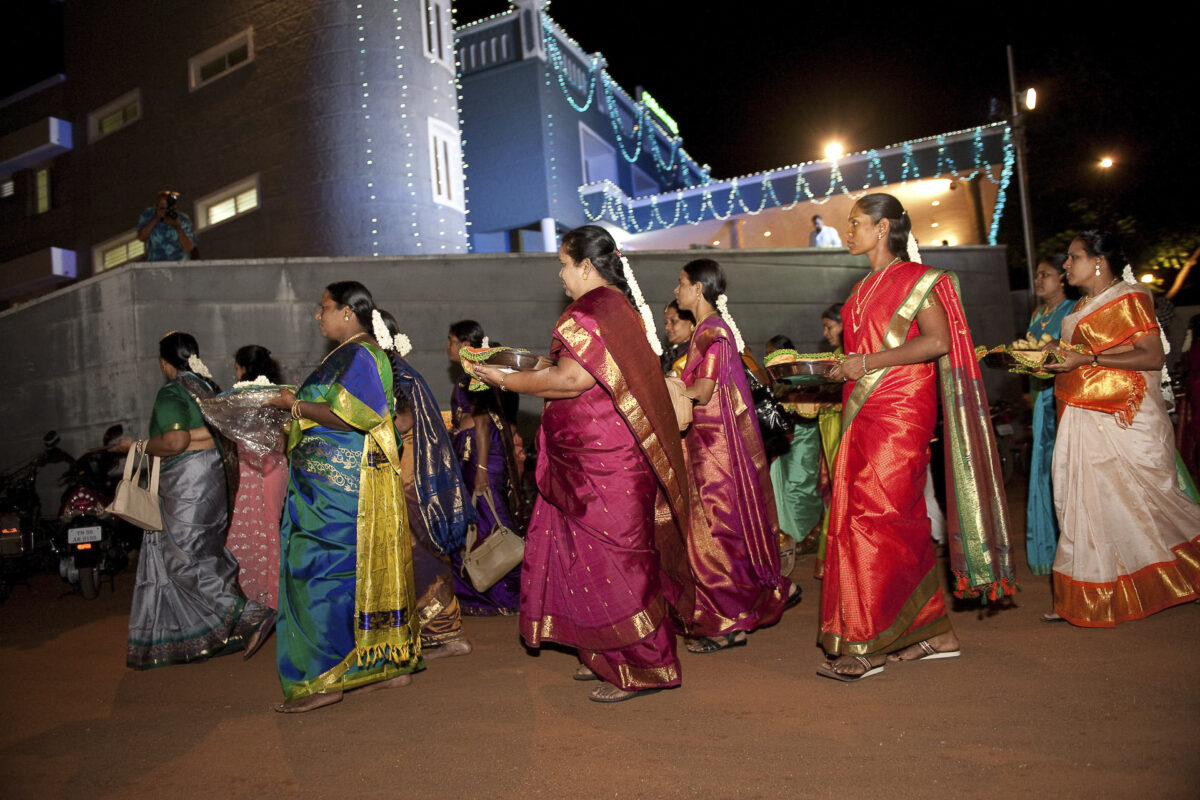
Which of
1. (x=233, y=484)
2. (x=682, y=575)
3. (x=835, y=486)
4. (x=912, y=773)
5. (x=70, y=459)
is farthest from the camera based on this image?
(x=70, y=459)

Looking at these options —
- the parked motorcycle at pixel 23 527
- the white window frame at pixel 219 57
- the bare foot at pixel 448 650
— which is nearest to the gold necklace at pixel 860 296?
the bare foot at pixel 448 650

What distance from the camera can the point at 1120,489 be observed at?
406 centimetres

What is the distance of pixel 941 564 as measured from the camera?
237 inches

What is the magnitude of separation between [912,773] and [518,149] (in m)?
15.2

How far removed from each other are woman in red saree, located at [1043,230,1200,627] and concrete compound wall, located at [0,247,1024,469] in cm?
546

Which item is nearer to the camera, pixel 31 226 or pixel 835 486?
pixel 835 486

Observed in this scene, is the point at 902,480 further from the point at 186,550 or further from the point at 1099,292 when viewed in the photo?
the point at 186,550

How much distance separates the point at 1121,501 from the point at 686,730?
2.49 meters

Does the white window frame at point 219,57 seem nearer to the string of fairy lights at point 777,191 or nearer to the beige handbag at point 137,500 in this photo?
the string of fairy lights at point 777,191

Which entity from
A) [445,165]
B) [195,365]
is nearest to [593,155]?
[445,165]

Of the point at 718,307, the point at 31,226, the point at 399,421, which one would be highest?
the point at 31,226

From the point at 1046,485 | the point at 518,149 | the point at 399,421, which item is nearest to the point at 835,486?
the point at 1046,485

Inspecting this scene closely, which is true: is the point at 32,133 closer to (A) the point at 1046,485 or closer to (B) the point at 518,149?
(B) the point at 518,149

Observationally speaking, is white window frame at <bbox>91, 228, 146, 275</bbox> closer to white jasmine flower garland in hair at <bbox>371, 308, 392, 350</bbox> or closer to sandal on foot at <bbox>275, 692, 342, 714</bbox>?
white jasmine flower garland in hair at <bbox>371, 308, 392, 350</bbox>
